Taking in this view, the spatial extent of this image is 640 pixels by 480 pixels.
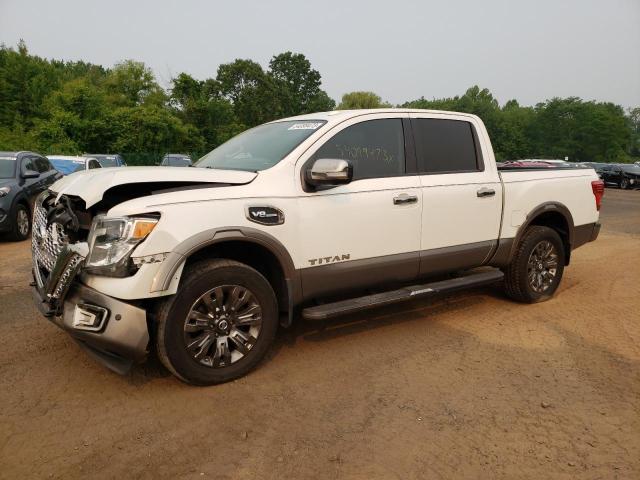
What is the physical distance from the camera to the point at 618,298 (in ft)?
18.0

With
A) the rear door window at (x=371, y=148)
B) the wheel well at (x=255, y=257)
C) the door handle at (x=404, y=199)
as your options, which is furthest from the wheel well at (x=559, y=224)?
the wheel well at (x=255, y=257)

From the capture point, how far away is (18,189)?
27.7 ft

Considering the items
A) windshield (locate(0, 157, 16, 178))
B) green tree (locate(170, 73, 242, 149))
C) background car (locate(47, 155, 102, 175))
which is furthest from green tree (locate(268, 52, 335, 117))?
windshield (locate(0, 157, 16, 178))

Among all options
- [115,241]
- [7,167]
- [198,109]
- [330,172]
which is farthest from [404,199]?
[198,109]

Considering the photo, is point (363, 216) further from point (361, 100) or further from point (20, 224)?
point (361, 100)

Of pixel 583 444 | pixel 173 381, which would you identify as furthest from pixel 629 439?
pixel 173 381

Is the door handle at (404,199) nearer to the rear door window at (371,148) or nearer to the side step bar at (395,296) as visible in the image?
the rear door window at (371,148)

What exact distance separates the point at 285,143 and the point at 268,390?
1880 mm

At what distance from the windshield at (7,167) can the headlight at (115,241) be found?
7277 mm

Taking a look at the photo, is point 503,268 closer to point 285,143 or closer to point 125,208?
point 285,143

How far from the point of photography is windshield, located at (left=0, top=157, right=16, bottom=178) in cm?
876

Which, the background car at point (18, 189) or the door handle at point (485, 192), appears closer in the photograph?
the door handle at point (485, 192)

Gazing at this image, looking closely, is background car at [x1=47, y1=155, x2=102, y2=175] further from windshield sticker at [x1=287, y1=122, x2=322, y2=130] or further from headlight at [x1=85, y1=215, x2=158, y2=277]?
headlight at [x1=85, y1=215, x2=158, y2=277]

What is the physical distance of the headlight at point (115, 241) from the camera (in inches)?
113
